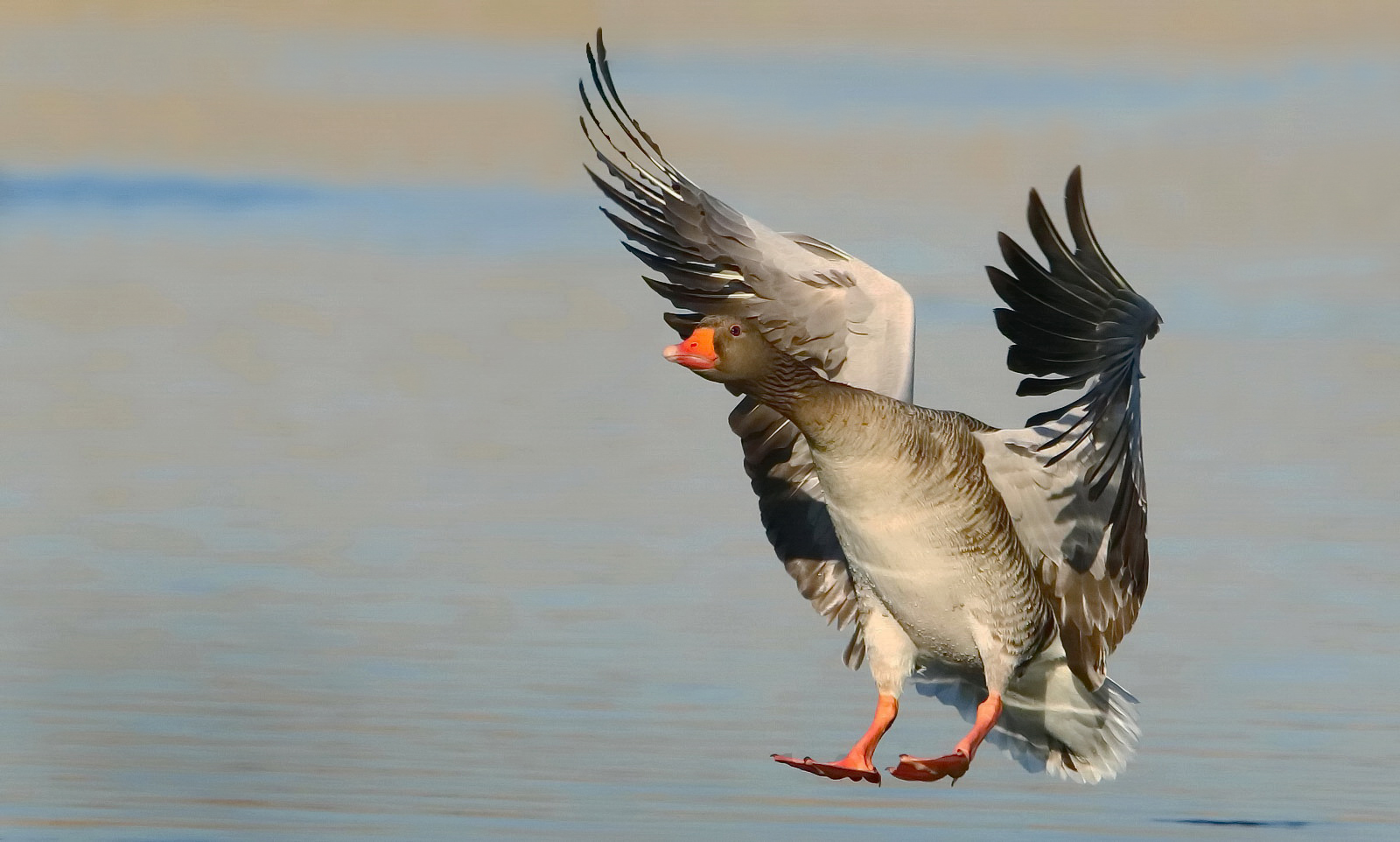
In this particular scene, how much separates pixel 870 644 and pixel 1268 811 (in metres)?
1.73

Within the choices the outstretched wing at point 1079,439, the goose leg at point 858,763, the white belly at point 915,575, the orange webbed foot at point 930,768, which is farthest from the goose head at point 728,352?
the orange webbed foot at point 930,768

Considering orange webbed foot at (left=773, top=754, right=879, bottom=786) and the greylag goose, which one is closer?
the greylag goose

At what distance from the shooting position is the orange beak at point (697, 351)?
8.12 meters

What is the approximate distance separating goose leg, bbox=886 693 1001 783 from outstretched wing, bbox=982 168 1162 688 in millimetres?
674

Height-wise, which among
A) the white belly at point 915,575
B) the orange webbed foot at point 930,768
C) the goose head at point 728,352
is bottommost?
the orange webbed foot at point 930,768

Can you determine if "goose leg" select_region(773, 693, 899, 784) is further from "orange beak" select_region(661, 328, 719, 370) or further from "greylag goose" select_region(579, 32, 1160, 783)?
"orange beak" select_region(661, 328, 719, 370)

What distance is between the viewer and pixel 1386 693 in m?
10.1

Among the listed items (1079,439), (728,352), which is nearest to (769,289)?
(728,352)

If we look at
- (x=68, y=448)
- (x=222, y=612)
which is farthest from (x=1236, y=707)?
(x=68, y=448)

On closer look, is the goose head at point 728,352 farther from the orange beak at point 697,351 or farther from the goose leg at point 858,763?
the goose leg at point 858,763

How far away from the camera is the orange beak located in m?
8.12

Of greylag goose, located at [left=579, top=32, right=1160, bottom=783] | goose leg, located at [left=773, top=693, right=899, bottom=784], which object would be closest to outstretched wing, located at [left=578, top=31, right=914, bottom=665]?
greylag goose, located at [left=579, top=32, right=1160, bottom=783]

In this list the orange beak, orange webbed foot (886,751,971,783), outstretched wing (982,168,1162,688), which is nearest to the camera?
outstretched wing (982,168,1162,688)

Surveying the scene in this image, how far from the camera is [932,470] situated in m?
8.05
